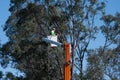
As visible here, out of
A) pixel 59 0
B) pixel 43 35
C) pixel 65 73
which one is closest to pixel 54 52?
pixel 43 35

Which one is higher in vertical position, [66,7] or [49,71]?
[66,7]

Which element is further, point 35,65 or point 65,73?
point 35,65

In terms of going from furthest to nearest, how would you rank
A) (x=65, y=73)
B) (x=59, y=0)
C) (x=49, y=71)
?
(x=49, y=71) → (x=59, y=0) → (x=65, y=73)

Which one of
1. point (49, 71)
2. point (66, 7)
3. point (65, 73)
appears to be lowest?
point (65, 73)

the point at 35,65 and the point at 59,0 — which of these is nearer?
the point at 59,0

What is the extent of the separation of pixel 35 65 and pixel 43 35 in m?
3.17

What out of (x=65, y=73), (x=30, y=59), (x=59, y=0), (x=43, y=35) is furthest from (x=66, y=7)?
(x=65, y=73)

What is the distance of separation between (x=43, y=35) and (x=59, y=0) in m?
3.44

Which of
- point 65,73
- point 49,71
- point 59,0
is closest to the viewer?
point 65,73

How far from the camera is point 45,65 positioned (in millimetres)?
39375

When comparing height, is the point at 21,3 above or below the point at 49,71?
above

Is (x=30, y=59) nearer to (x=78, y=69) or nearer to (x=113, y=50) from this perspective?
(x=78, y=69)

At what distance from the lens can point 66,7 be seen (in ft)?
123

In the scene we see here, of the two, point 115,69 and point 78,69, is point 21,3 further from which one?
point 115,69
